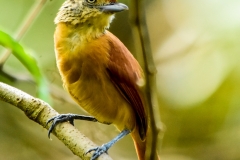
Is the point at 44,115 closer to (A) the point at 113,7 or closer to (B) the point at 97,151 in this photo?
(B) the point at 97,151

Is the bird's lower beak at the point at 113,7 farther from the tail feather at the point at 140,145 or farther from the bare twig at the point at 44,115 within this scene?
the tail feather at the point at 140,145

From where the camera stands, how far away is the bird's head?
5.41ft

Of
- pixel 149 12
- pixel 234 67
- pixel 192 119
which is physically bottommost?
pixel 192 119

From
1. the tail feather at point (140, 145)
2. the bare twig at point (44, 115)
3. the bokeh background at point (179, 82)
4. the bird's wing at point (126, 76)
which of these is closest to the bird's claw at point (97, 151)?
the bare twig at point (44, 115)

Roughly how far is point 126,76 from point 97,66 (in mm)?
146

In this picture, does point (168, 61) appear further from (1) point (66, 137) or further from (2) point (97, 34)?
(1) point (66, 137)

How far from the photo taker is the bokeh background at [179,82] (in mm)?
2389

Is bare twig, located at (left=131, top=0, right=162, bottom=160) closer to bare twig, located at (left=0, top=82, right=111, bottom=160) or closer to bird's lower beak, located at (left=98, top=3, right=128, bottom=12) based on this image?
bare twig, located at (left=0, top=82, right=111, bottom=160)

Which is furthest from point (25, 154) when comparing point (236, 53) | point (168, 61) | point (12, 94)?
point (236, 53)

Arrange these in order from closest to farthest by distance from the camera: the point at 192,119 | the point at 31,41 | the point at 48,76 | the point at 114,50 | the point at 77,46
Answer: the point at 77,46 → the point at 114,50 → the point at 48,76 → the point at 31,41 → the point at 192,119

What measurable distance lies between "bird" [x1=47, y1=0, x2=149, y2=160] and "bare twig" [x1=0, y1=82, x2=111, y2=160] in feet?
0.16

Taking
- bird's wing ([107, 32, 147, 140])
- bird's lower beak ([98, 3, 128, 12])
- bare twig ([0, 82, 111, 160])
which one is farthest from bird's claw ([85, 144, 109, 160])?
bird's lower beak ([98, 3, 128, 12])

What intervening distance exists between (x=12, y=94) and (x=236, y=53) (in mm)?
1536

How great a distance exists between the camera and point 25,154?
102 inches
